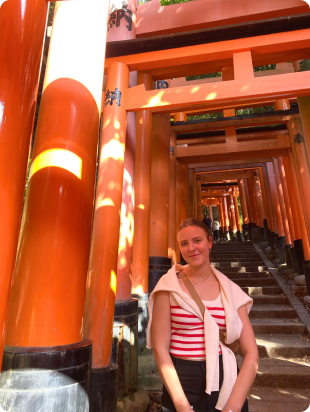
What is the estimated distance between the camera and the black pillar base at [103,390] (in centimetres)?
240

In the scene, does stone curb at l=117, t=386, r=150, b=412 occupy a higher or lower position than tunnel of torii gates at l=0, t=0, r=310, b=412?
lower

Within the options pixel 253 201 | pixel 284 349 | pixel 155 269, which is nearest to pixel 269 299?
pixel 284 349

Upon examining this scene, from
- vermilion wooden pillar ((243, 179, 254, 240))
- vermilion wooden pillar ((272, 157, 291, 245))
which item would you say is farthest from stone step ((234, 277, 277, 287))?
vermilion wooden pillar ((243, 179, 254, 240))

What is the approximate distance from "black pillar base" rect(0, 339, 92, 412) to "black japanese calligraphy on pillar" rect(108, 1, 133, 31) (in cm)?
433

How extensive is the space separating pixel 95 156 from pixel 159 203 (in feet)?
9.51

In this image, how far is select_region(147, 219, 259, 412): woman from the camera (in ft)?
4.35

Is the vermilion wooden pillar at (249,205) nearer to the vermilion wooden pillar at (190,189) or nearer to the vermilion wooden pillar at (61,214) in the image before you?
the vermilion wooden pillar at (190,189)

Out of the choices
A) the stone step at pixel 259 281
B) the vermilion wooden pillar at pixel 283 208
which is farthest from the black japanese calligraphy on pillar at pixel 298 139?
the stone step at pixel 259 281

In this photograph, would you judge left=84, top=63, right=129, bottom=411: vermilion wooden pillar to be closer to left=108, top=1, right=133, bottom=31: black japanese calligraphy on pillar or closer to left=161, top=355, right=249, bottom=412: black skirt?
left=161, top=355, right=249, bottom=412: black skirt

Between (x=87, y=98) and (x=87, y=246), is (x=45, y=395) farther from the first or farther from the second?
(x=87, y=98)

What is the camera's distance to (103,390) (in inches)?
97.0

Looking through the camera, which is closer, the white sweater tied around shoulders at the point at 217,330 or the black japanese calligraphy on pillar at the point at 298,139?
the white sweater tied around shoulders at the point at 217,330

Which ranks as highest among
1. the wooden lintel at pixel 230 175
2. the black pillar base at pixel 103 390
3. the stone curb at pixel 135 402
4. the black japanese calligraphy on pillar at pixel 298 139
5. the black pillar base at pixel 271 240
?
the wooden lintel at pixel 230 175

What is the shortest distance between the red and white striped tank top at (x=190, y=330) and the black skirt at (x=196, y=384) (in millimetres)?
41
